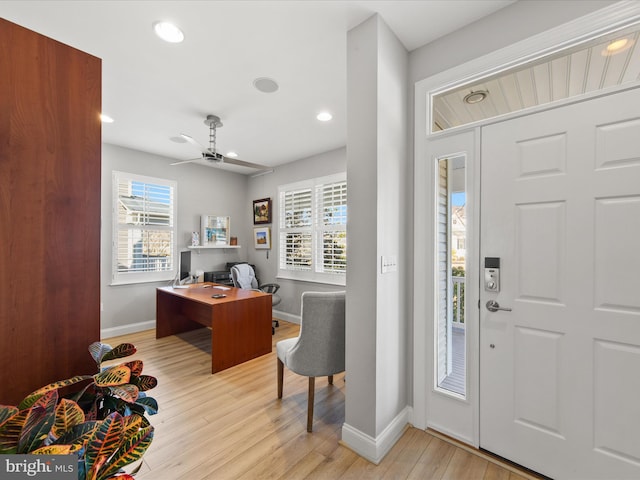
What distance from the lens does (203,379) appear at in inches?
109

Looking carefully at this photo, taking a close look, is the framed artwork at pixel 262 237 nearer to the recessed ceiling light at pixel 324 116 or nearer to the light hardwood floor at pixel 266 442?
the recessed ceiling light at pixel 324 116

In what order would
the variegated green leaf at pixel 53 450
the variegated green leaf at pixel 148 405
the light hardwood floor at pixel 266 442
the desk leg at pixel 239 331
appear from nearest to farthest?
the variegated green leaf at pixel 53 450
the variegated green leaf at pixel 148 405
the light hardwood floor at pixel 266 442
the desk leg at pixel 239 331

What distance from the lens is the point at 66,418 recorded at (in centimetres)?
84

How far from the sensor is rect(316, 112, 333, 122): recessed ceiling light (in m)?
3.09

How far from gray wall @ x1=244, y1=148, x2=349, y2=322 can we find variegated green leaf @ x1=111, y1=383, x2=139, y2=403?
129 inches

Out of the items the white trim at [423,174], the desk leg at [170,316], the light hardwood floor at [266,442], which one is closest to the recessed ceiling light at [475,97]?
the white trim at [423,174]

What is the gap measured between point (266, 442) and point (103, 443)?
4.46ft

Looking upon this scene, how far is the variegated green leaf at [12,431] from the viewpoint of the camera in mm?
754

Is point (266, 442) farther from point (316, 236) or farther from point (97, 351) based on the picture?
point (316, 236)

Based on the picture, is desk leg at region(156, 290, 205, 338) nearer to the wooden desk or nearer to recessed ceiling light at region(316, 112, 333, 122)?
the wooden desk

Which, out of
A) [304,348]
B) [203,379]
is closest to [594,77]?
[304,348]

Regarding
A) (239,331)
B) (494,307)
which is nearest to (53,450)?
(494,307)

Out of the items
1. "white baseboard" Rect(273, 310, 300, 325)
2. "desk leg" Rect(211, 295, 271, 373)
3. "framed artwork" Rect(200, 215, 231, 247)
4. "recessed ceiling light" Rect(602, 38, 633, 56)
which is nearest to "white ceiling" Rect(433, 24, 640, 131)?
"recessed ceiling light" Rect(602, 38, 633, 56)

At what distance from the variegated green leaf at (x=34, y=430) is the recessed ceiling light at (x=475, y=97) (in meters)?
2.60
